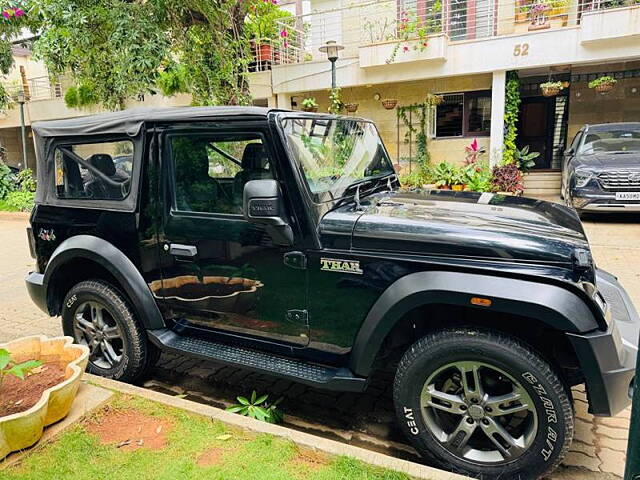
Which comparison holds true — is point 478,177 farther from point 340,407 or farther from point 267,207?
point 267,207

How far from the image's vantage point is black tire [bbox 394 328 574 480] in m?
2.32

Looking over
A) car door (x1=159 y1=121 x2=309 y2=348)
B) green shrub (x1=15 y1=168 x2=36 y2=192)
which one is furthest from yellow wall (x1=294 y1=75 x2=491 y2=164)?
car door (x1=159 y1=121 x2=309 y2=348)

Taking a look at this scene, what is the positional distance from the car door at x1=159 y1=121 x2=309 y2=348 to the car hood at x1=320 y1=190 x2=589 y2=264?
427 millimetres

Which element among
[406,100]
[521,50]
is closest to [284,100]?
[406,100]

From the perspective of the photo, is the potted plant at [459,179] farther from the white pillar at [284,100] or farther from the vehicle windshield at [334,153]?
the vehicle windshield at [334,153]

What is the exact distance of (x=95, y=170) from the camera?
3613mm

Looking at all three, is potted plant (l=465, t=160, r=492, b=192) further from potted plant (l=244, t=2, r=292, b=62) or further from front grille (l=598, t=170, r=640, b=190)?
potted plant (l=244, t=2, r=292, b=62)

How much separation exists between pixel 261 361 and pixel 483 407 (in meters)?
1.33

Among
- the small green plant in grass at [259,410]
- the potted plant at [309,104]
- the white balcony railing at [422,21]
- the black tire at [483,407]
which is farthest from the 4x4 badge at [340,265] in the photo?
the white balcony railing at [422,21]

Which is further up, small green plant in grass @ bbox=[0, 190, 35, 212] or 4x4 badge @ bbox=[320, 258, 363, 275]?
4x4 badge @ bbox=[320, 258, 363, 275]

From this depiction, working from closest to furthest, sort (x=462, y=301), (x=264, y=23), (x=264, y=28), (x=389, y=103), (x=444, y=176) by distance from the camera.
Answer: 1. (x=462, y=301)
2. (x=264, y=23)
3. (x=264, y=28)
4. (x=444, y=176)
5. (x=389, y=103)

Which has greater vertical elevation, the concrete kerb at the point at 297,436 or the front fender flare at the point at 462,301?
the front fender flare at the point at 462,301

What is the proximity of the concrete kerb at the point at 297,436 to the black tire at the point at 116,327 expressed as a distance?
0.74 ft

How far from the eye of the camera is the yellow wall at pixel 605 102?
13.2 metres
